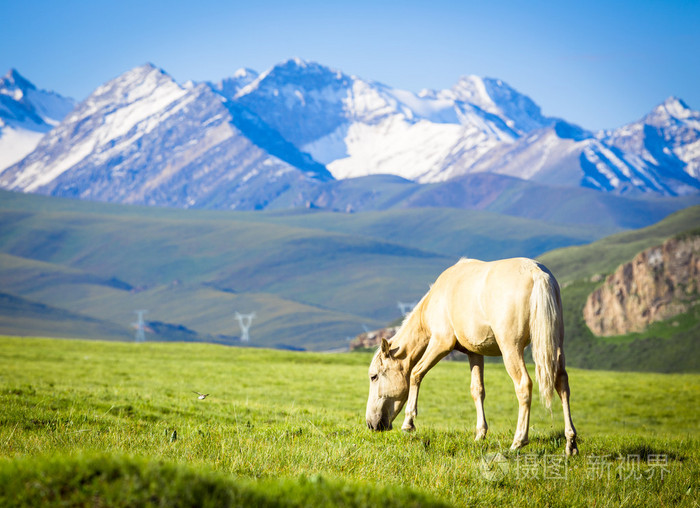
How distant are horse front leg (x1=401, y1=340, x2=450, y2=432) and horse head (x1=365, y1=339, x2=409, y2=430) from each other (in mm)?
187

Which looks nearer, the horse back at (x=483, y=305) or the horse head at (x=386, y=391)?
the horse back at (x=483, y=305)

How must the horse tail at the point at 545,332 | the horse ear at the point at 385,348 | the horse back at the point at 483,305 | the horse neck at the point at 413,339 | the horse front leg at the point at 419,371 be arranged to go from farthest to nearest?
the horse neck at the point at 413,339, the horse ear at the point at 385,348, the horse front leg at the point at 419,371, the horse back at the point at 483,305, the horse tail at the point at 545,332

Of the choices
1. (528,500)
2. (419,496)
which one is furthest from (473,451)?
(419,496)

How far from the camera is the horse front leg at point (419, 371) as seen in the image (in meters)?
14.9

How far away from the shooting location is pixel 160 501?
660cm

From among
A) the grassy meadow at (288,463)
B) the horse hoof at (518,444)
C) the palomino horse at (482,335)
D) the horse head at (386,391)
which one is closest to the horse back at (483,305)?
the palomino horse at (482,335)

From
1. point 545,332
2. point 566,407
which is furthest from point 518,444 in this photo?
point 545,332

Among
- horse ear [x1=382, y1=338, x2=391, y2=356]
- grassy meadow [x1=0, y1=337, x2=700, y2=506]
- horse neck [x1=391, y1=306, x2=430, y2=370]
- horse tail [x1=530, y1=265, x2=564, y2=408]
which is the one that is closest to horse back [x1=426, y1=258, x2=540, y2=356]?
horse tail [x1=530, y1=265, x2=564, y2=408]

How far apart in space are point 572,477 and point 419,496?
4.50m

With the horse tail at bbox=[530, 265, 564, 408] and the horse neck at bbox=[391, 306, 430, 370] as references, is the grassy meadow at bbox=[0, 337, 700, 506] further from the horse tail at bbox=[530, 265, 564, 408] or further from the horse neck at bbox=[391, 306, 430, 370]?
the horse neck at bbox=[391, 306, 430, 370]

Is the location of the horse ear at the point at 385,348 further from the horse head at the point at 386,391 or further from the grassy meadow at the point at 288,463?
the grassy meadow at the point at 288,463

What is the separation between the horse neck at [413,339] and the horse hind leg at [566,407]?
10.4ft

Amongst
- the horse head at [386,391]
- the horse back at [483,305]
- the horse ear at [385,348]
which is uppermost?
the horse back at [483,305]

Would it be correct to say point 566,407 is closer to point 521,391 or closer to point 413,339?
point 521,391
